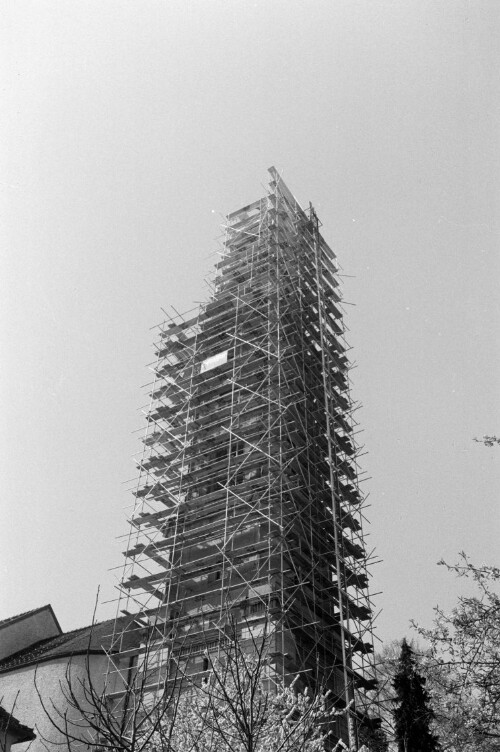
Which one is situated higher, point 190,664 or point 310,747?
point 190,664

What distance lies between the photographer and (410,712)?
17.8 meters

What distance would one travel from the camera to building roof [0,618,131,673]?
2562cm

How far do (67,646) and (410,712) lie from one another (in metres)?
14.4

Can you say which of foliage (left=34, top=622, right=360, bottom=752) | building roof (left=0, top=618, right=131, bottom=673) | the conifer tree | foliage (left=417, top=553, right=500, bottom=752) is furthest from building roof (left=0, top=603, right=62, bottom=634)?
foliage (left=417, top=553, right=500, bottom=752)

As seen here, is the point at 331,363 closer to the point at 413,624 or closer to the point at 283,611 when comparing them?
the point at 283,611

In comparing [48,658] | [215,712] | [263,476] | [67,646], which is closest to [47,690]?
[48,658]

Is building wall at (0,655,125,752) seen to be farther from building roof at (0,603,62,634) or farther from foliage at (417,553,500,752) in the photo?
foliage at (417,553,500,752)

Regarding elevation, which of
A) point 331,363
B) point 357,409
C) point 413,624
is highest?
point 331,363

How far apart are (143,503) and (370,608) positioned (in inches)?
322

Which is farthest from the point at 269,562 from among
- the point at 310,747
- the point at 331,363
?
the point at 331,363

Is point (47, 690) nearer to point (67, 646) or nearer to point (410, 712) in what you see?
point (67, 646)

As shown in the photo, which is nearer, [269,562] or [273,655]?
[273,655]

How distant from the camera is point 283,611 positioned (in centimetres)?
1977

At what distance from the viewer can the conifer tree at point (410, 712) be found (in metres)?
17.2
